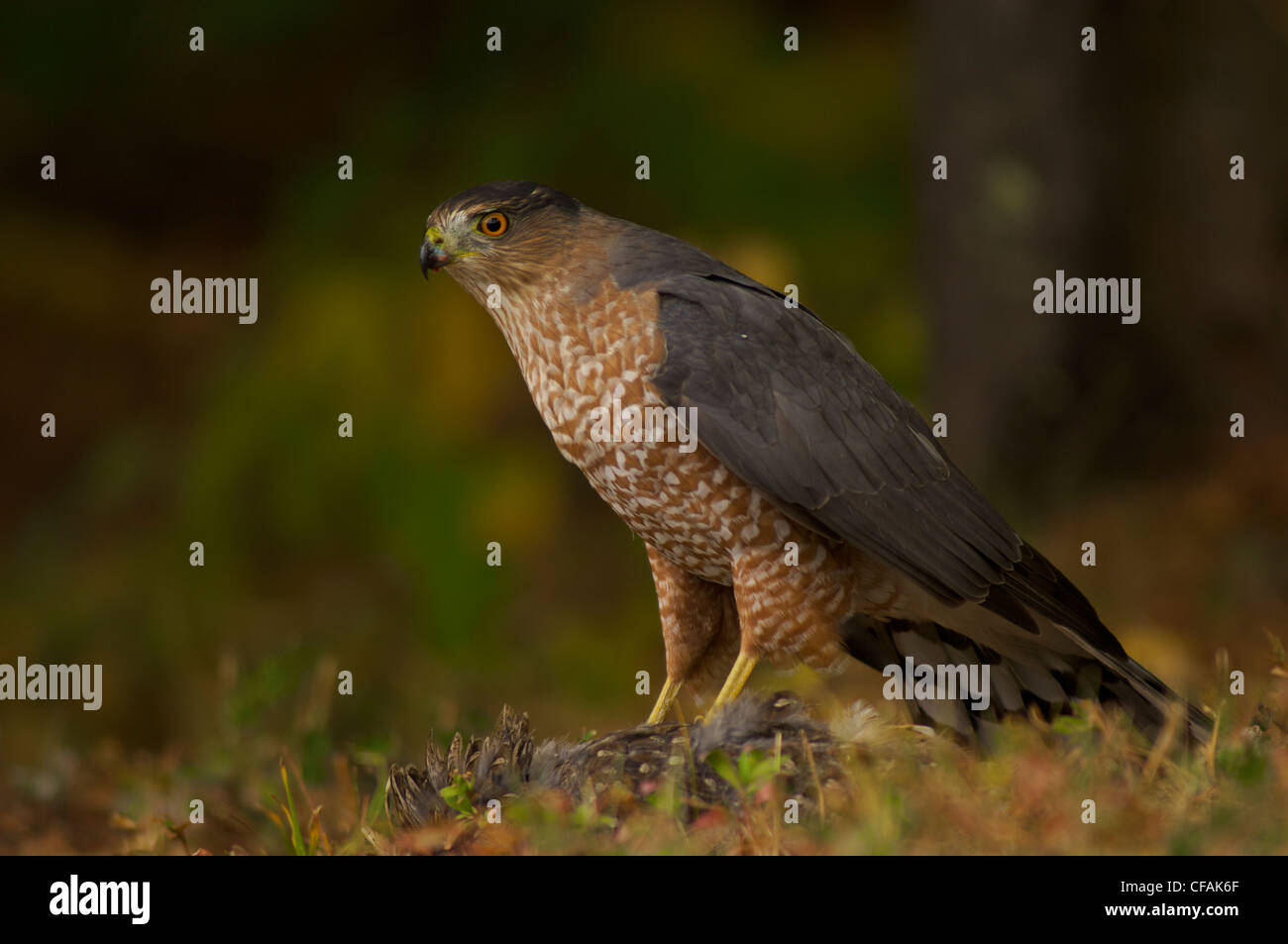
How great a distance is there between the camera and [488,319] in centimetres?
850

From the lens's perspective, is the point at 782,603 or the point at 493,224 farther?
the point at 493,224

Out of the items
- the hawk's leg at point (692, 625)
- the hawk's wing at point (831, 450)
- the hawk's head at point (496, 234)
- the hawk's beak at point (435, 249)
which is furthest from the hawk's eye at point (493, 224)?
the hawk's leg at point (692, 625)

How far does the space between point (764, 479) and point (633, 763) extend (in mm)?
835

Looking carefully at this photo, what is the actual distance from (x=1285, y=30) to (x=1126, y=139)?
1.54 m

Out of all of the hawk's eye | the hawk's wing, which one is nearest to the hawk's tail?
the hawk's wing

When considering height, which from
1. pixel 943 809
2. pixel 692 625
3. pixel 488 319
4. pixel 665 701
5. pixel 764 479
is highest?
pixel 488 319

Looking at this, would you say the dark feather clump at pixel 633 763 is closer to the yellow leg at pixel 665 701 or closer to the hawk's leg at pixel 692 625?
the yellow leg at pixel 665 701

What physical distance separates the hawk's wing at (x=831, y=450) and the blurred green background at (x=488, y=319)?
1613 mm

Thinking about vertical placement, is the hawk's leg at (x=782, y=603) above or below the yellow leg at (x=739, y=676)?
above

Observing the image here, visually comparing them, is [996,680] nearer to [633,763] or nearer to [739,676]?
[739,676]

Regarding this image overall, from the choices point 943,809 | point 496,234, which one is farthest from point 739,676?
point 496,234

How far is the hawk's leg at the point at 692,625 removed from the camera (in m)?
3.95

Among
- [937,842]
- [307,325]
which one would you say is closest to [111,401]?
[307,325]

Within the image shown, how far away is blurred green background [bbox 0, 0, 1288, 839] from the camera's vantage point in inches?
266
